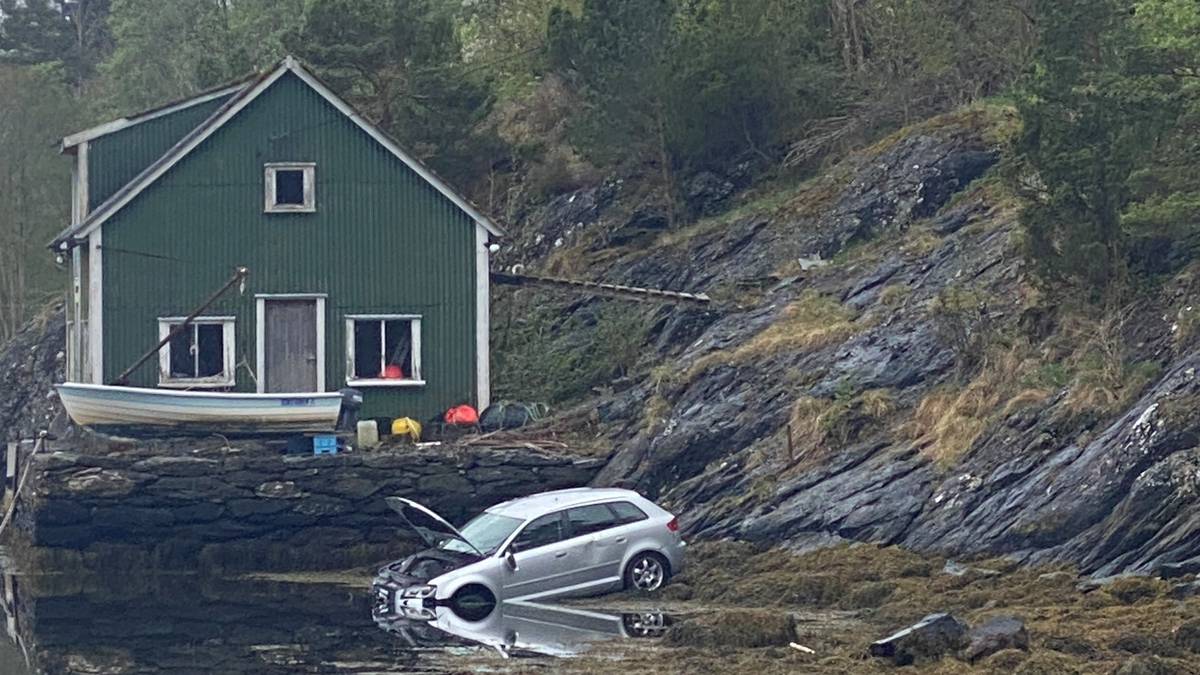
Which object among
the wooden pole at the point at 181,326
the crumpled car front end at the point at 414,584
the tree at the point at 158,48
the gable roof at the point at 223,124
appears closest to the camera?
the crumpled car front end at the point at 414,584

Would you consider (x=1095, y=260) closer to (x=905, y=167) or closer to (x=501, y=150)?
(x=905, y=167)

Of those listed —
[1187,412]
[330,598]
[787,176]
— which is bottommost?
[330,598]

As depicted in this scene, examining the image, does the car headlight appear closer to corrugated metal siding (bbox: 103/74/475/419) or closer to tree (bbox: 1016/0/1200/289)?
tree (bbox: 1016/0/1200/289)

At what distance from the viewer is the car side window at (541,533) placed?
24406mm

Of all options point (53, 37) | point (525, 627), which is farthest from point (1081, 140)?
point (53, 37)

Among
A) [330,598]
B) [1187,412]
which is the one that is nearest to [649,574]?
[330,598]

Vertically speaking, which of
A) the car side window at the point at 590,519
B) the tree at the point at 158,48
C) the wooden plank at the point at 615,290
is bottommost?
the car side window at the point at 590,519

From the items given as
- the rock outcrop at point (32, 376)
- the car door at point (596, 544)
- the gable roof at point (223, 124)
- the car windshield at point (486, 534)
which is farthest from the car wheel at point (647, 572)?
the rock outcrop at point (32, 376)

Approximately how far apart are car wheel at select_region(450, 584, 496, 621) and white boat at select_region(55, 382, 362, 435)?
897 cm

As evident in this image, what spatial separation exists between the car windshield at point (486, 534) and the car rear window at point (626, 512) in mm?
1168

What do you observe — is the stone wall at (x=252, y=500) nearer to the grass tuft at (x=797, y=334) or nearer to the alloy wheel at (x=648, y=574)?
the grass tuft at (x=797, y=334)

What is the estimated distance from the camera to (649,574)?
24.9 metres

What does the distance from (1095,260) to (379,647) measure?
416 inches

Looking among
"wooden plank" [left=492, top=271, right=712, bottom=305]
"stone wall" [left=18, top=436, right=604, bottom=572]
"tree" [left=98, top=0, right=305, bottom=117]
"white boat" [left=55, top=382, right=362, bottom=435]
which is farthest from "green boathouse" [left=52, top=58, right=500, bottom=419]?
"tree" [left=98, top=0, right=305, bottom=117]
